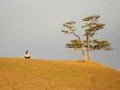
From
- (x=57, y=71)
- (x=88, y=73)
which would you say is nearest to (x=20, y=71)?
(x=57, y=71)

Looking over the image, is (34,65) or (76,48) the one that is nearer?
(34,65)

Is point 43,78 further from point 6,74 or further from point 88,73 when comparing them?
point 88,73

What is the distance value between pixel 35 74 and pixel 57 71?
12.6 feet

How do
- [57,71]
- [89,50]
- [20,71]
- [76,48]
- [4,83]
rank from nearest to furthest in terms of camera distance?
[4,83]
[20,71]
[57,71]
[89,50]
[76,48]

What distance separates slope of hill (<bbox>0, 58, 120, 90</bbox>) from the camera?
31391 mm

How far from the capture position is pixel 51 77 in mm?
35531

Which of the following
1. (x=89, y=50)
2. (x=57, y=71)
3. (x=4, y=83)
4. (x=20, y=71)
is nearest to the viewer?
(x=4, y=83)

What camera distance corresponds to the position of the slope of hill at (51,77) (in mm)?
31391

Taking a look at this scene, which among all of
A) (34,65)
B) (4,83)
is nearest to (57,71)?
(34,65)

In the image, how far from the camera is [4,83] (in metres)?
30.8

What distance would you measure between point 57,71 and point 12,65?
210 inches

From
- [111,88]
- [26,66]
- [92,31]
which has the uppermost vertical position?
[92,31]

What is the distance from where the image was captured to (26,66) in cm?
3900

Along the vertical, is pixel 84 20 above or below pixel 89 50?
above
